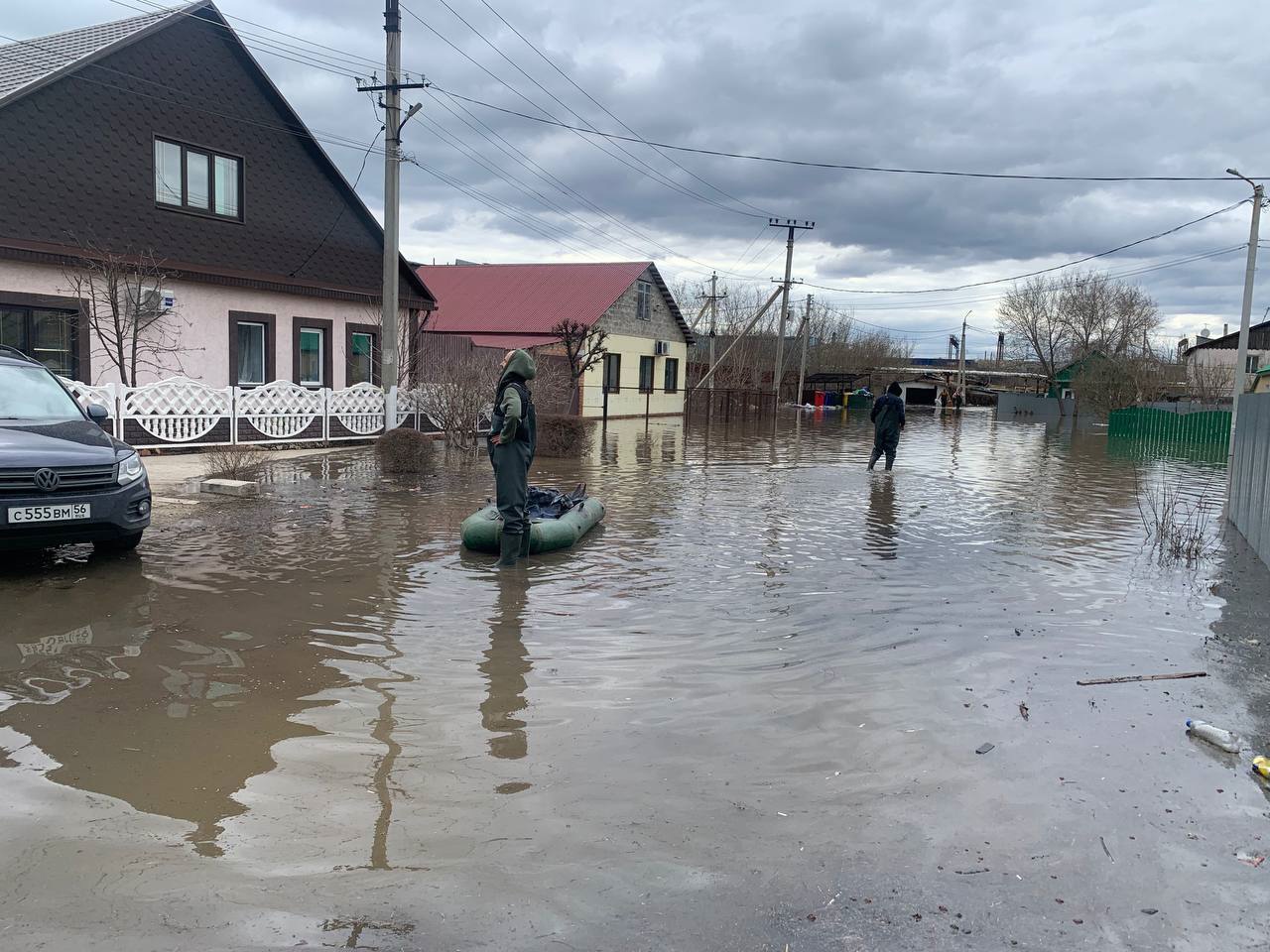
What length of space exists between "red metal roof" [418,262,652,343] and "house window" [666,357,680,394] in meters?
5.42

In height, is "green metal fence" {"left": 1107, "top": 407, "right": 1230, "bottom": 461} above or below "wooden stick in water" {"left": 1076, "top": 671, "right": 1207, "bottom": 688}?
above

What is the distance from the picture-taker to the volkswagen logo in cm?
734

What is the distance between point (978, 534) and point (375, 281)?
54.5 feet

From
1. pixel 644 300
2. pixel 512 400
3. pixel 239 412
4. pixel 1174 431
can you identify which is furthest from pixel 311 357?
pixel 1174 431

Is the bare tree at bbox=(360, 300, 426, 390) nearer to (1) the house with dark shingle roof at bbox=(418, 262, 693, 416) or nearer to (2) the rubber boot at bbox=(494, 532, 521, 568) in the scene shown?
(1) the house with dark shingle roof at bbox=(418, 262, 693, 416)

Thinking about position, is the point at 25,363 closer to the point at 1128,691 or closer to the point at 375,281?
the point at 1128,691

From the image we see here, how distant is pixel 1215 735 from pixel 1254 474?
708 centimetres

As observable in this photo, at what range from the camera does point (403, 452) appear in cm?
1488

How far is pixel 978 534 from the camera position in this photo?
11.5m

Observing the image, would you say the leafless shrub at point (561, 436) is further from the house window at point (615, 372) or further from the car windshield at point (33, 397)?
the house window at point (615, 372)

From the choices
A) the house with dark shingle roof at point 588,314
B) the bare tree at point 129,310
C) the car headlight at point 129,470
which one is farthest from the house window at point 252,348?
the house with dark shingle roof at point 588,314

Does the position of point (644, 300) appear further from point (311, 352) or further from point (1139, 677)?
point (1139, 677)

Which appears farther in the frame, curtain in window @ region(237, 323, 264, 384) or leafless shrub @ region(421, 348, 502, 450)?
curtain in window @ region(237, 323, 264, 384)

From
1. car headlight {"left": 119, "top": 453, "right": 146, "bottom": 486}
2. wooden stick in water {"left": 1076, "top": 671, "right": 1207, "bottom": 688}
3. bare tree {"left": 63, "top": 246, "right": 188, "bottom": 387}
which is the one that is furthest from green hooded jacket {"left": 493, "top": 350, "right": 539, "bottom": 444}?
bare tree {"left": 63, "top": 246, "right": 188, "bottom": 387}
